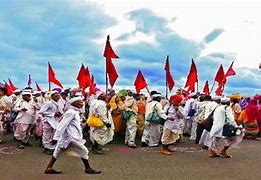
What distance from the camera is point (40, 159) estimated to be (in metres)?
11.6

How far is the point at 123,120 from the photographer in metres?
14.9

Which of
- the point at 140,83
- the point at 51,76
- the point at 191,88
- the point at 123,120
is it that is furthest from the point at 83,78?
the point at 191,88

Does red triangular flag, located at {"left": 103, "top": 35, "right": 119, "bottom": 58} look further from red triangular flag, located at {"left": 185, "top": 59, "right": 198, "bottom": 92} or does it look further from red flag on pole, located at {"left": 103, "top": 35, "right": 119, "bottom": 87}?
red triangular flag, located at {"left": 185, "top": 59, "right": 198, "bottom": 92}

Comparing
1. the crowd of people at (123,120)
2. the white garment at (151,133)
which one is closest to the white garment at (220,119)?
the crowd of people at (123,120)

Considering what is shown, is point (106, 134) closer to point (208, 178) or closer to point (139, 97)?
point (139, 97)

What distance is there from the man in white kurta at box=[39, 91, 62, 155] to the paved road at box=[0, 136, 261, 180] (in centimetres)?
34

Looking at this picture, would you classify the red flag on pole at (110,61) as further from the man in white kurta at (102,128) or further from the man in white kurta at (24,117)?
the man in white kurta at (24,117)

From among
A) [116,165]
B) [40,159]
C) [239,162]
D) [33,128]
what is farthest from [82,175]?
[33,128]

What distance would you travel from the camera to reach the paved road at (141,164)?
970cm

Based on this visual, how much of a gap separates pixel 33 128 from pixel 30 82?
8863 mm

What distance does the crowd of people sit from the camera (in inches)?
475

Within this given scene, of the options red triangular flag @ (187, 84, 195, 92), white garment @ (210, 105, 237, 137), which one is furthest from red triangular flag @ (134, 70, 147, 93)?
white garment @ (210, 105, 237, 137)

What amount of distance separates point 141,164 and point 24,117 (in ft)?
14.0

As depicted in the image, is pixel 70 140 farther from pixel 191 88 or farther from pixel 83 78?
pixel 191 88
